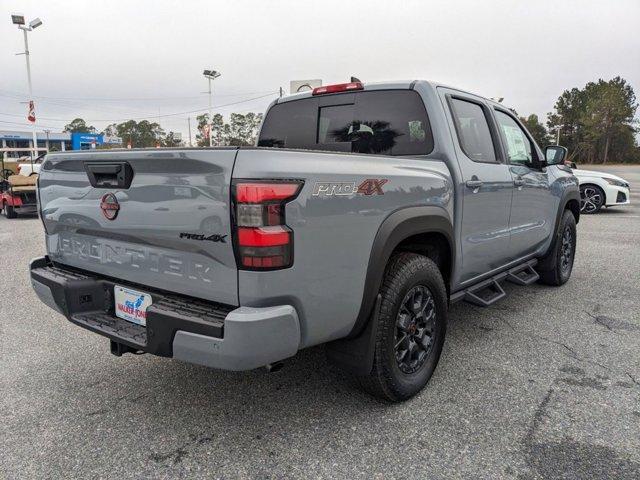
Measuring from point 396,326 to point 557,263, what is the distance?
3.35m

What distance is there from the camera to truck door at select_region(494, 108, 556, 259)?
405cm

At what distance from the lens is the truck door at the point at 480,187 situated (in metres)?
3.30

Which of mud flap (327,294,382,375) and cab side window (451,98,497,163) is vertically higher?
cab side window (451,98,497,163)

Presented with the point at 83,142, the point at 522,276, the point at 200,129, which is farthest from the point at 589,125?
the point at 522,276

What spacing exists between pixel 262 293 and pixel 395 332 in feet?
3.22

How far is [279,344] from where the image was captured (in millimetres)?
2023

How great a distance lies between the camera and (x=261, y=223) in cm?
192

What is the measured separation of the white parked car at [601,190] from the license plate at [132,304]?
40.5 ft

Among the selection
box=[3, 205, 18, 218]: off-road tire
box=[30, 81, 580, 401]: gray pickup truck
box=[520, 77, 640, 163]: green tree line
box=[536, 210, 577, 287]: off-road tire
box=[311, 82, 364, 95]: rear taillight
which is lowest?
box=[3, 205, 18, 218]: off-road tire

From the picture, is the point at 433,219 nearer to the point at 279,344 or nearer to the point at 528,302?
the point at 279,344

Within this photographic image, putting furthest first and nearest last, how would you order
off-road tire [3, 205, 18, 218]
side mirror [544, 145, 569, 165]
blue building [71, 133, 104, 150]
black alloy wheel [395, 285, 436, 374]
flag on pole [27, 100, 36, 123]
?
flag on pole [27, 100, 36, 123], blue building [71, 133, 104, 150], off-road tire [3, 205, 18, 218], side mirror [544, 145, 569, 165], black alloy wheel [395, 285, 436, 374]

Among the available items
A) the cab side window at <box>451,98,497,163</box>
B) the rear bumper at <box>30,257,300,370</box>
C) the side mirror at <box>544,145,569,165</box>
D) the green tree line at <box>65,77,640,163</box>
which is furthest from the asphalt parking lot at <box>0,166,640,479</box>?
the green tree line at <box>65,77,640,163</box>

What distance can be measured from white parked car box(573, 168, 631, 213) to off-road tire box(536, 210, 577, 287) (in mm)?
7764

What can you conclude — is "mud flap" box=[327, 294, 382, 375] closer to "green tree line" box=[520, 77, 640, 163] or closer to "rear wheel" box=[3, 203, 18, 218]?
"rear wheel" box=[3, 203, 18, 218]
